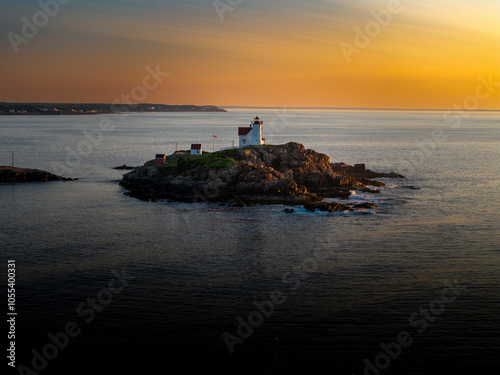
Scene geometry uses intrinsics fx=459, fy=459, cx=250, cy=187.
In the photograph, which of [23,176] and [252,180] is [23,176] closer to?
[23,176]

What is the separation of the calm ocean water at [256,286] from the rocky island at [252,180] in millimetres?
4100

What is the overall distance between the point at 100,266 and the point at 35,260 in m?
5.36

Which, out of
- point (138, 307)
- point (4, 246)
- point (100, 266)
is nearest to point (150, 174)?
point (4, 246)

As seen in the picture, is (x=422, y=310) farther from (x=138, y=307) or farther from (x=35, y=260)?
(x=35, y=260)

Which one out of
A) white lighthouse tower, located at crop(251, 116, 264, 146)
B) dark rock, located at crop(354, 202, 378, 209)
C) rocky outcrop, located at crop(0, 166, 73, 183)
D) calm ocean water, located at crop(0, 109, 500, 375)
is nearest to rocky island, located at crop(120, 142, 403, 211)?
dark rock, located at crop(354, 202, 378, 209)

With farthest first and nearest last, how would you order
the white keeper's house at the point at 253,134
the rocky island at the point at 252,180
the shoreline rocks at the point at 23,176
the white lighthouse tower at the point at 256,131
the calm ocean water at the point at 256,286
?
the white keeper's house at the point at 253,134, the white lighthouse tower at the point at 256,131, the shoreline rocks at the point at 23,176, the rocky island at the point at 252,180, the calm ocean water at the point at 256,286

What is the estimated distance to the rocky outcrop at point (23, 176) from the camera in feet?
240

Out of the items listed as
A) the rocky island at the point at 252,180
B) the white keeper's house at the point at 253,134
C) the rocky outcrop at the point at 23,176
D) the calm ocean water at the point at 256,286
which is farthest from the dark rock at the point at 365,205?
the rocky outcrop at the point at 23,176

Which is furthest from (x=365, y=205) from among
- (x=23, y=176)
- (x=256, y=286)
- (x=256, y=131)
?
(x=23, y=176)

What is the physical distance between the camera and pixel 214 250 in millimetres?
38281

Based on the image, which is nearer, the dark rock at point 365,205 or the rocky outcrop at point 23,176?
the dark rock at point 365,205

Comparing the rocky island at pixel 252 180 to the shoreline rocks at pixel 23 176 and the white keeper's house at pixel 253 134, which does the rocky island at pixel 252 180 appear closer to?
the white keeper's house at pixel 253 134

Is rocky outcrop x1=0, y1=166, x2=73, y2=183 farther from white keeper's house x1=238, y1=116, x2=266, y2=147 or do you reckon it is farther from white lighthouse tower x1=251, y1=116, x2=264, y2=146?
white lighthouse tower x1=251, y1=116, x2=264, y2=146

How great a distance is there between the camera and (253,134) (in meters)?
83.5
